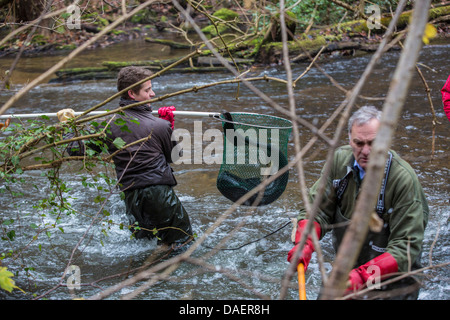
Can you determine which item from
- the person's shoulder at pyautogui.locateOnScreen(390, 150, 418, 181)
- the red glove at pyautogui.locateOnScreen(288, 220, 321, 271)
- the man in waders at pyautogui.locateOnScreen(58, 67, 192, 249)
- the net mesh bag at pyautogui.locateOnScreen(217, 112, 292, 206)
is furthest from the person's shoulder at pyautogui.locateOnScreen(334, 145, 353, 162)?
the man in waders at pyautogui.locateOnScreen(58, 67, 192, 249)

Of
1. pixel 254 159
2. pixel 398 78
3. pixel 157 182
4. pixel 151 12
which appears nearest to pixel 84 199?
pixel 157 182

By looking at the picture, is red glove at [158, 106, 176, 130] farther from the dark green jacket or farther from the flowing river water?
the dark green jacket

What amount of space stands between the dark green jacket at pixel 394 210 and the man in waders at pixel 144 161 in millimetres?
1563

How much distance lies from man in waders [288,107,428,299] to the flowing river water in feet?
0.64

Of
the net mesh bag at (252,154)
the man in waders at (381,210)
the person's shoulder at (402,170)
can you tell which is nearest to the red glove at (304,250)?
the man in waders at (381,210)

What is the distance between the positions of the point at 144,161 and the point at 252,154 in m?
1.07

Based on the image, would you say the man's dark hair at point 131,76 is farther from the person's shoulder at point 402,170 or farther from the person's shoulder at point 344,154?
the person's shoulder at point 402,170

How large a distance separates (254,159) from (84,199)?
8.30ft

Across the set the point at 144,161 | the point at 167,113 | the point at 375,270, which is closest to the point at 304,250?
the point at 375,270

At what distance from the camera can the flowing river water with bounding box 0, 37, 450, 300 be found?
3838 mm

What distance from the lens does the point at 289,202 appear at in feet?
18.1

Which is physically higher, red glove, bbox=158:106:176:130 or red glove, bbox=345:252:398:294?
red glove, bbox=158:106:176:130

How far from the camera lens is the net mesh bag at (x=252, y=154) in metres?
4.33
